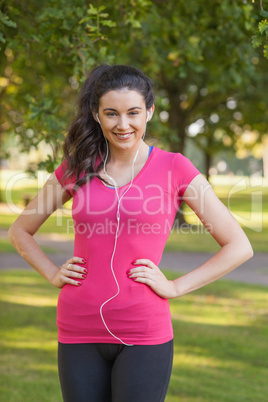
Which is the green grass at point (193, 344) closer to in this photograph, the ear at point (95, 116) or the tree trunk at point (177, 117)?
the ear at point (95, 116)

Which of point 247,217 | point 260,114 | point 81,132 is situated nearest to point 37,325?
point 81,132

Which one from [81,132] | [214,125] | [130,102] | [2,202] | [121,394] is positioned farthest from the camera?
[2,202]

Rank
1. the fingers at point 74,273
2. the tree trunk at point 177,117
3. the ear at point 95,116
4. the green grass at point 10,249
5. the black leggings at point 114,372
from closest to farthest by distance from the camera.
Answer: the black leggings at point 114,372
the fingers at point 74,273
the ear at point 95,116
the green grass at point 10,249
the tree trunk at point 177,117

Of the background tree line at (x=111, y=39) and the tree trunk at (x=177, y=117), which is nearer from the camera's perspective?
the background tree line at (x=111, y=39)

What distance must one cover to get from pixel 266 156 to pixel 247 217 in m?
8.90

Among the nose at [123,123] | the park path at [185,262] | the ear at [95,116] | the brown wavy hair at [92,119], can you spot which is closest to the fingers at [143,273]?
the brown wavy hair at [92,119]

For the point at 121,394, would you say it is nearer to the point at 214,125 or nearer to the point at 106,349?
the point at 106,349

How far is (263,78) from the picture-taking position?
1634 cm

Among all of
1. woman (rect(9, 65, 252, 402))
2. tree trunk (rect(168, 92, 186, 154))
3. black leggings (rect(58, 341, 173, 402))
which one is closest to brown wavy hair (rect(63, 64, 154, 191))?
woman (rect(9, 65, 252, 402))

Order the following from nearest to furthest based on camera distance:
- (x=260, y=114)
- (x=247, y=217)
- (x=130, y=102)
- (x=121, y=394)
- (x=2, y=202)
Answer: (x=121, y=394) < (x=130, y=102) < (x=260, y=114) < (x=247, y=217) < (x=2, y=202)

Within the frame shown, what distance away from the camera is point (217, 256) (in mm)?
2436

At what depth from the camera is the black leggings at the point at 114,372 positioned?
87.7 inches

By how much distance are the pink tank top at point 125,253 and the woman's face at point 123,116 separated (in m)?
0.14

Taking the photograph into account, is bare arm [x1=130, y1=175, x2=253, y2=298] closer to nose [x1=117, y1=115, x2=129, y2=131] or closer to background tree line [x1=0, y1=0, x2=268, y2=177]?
nose [x1=117, y1=115, x2=129, y2=131]
